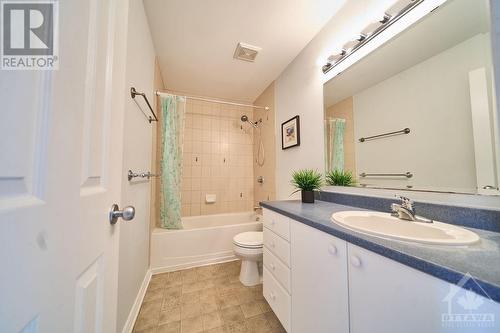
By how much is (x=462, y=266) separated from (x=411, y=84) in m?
0.97

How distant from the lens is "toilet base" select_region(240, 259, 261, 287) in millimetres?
1666

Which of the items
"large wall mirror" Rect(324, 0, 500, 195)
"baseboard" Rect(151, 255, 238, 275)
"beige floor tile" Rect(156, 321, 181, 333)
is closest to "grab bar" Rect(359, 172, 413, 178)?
"large wall mirror" Rect(324, 0, 500, 195)

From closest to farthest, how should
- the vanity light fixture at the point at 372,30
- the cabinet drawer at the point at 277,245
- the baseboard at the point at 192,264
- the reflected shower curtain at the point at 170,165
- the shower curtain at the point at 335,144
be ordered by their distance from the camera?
the vanity light fixture at the point at 372,30, the cabinet drawer at the point at 277,245, the shower curtain at the point at 335,144, the baseboard at the point at 192,264, the reflected shower curtain at the point at 170,165

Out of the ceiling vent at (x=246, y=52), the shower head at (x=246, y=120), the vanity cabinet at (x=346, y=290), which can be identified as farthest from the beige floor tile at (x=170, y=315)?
the shower head at (x=246, y=120)

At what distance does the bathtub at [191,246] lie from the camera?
1.91 m

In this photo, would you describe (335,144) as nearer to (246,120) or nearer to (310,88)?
(310,88)

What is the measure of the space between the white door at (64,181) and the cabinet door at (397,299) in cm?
84

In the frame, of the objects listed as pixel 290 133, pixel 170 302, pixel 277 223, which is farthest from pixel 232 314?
pixel 290 133

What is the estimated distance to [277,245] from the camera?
1.21 metres

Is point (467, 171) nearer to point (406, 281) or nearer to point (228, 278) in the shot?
point (406, 281)

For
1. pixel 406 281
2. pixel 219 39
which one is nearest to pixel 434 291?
pixel 406 281

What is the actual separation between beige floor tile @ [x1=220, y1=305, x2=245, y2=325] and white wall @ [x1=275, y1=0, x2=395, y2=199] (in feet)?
3.83

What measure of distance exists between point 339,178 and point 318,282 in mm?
818

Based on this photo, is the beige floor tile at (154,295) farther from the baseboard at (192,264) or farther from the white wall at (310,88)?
the white wall at (310,88)
